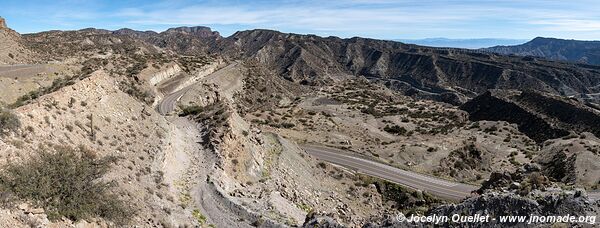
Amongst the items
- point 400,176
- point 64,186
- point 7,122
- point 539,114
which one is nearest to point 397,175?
point 400,176

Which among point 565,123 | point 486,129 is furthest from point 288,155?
point 565,123

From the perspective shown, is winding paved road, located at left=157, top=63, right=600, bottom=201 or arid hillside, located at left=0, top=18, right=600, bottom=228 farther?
winding paved road, located at left=157, top=63, right=600, bottom=201

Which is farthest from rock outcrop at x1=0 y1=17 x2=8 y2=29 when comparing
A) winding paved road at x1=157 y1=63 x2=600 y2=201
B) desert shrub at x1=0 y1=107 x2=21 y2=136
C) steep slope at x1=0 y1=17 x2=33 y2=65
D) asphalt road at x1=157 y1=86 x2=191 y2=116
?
desert shrub at x1=0 y1=107 x2=21 y2=136

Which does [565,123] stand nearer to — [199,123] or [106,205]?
[199,123]

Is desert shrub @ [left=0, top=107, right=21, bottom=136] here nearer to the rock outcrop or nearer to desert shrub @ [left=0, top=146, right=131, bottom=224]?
desert shrub @ [left=0, top=146, right=131, bottom=224]

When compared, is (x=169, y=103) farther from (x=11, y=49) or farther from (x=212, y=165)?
(x=212, y=165)

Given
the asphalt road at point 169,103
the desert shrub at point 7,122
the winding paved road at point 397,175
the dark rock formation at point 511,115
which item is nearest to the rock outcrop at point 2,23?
the asphalt road at point 169,103

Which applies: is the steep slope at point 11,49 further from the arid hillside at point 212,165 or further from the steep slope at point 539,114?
the steep slope at point 539,114
